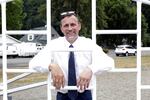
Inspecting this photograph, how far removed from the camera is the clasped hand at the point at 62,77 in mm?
3746

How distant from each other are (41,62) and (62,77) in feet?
0.72

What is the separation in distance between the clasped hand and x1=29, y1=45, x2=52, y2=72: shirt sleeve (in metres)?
0.06

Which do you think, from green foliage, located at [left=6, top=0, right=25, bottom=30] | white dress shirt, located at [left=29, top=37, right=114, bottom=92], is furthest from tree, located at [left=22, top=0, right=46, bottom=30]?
white dress shirt, located at [left=29, top=37, right=114, bottom=92]

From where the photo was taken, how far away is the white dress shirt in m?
3.82

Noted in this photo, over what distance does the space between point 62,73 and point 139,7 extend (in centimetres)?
97

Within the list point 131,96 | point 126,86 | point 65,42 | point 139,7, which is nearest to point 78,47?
point 65,42

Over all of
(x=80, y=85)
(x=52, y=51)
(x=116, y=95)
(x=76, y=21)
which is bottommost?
(x=116, y=95)

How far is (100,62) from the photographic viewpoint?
12.6 ft

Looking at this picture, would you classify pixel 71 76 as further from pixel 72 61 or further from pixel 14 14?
pixel 14 14

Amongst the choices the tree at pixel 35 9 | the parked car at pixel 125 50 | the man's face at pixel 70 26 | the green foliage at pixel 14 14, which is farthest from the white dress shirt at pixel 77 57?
the parked car at pixel 125 50

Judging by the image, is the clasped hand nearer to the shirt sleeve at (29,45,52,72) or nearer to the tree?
the shirt sleeve at (29,45,52,72)

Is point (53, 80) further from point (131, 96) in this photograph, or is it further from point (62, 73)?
point (131, 96)

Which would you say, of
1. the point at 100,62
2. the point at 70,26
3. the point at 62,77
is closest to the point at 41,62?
the point at 62,77

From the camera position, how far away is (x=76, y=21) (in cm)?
379
